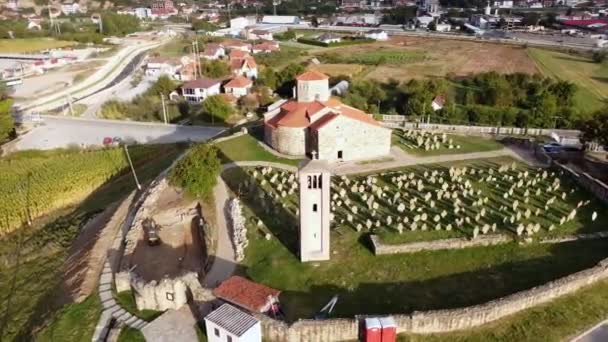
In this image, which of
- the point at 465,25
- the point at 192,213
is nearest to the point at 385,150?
the point at 192,213

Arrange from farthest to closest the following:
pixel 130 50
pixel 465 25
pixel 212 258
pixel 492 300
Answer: pixel 465 25 < pixel 130 50 < pixel 212 258 < pixel 492 300

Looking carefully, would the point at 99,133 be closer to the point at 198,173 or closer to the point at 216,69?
the point at 198,173

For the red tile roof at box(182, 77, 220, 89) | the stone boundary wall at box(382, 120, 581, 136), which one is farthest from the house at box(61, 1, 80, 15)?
the stone boundary wall at box(382, 120, 581, 136)

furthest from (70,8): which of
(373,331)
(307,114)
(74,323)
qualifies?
(373,331)

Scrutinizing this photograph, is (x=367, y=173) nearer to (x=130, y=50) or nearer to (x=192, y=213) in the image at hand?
(x=192, y=213)

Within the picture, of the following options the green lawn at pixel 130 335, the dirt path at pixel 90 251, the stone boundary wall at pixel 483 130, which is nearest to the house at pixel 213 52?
the stone boundary wall at pixel 483 130

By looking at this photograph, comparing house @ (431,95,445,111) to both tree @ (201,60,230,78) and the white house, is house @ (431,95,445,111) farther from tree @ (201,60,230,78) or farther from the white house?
the white house

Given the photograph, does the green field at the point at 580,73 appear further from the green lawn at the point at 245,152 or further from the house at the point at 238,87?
the house at the point at 238,87
